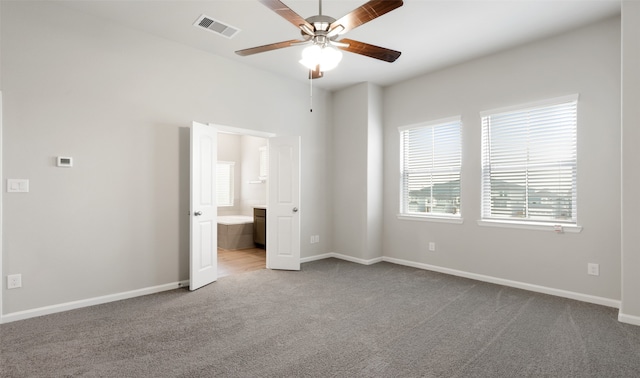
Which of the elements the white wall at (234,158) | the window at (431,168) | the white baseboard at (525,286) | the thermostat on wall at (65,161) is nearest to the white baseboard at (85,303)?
the thermostat on wall at (65,161)

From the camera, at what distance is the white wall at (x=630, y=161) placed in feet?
9.87

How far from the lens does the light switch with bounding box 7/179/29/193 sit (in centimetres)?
306

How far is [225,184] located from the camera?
27.7 ft

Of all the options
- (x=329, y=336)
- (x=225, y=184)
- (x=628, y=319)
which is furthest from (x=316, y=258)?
(x=628, y=319)

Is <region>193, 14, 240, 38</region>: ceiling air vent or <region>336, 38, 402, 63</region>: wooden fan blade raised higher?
<region>193, 14, 240, 38</region>: ceiling air vent

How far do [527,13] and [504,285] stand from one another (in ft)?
10.5

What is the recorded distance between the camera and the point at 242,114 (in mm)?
4863

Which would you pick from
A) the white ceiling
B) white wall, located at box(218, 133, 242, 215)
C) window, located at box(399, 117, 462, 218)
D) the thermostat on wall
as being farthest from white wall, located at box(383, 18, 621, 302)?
white wall, located at box(218, 133, 242, 215)

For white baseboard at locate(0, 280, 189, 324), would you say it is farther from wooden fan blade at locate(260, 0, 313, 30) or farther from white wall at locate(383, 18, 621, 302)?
white wall at locate(383, 18, 621, 302)

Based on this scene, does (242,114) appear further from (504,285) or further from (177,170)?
(504,285)

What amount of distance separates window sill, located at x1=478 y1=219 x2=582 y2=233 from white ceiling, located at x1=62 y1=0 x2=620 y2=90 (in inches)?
88.8

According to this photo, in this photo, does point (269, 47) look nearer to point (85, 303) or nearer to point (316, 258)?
point (85, 303)

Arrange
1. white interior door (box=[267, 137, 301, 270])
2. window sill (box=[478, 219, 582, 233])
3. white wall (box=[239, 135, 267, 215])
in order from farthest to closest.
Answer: white wall (box=[239, 135, 267, 215]) → white interior door (box=[267, 137, 301, 270]) → window sill (box=[478, 219, 582, 233])

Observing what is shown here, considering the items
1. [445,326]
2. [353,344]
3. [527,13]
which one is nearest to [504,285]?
[445,326]
